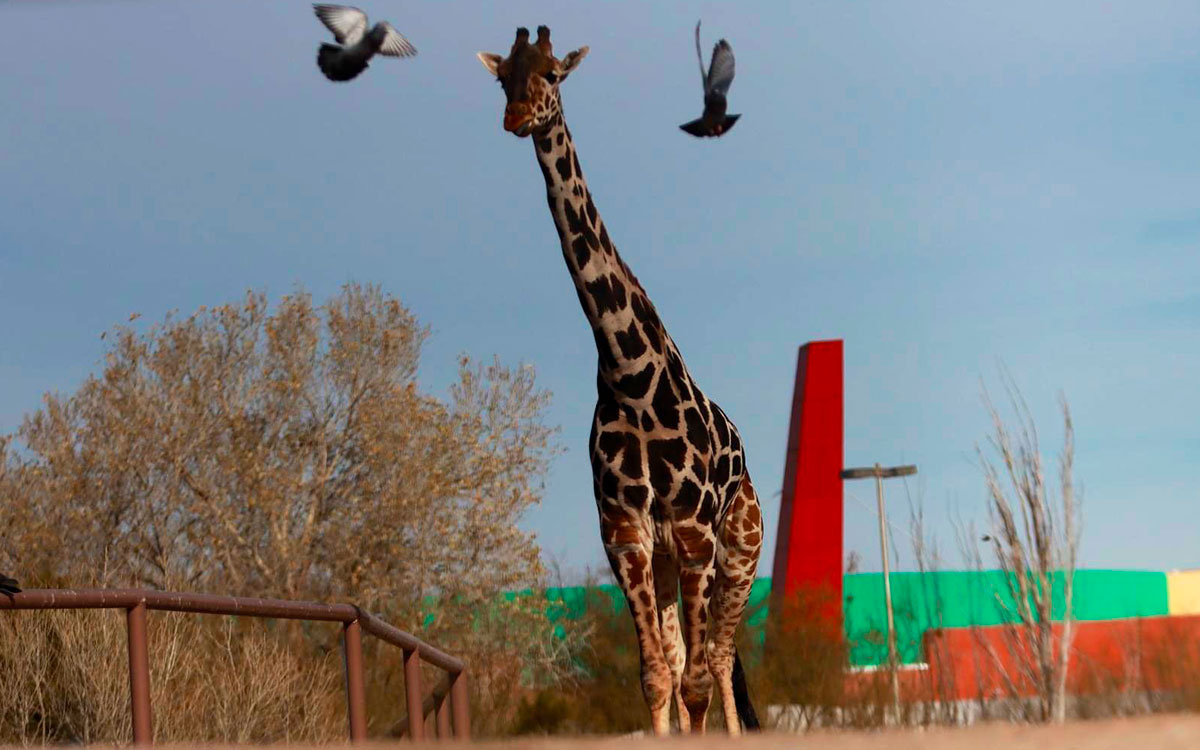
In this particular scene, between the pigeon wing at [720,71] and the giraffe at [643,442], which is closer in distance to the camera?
the giraffe at [643,442]

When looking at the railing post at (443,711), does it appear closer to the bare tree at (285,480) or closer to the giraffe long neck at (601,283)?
the giraffe long neck at (601,283)

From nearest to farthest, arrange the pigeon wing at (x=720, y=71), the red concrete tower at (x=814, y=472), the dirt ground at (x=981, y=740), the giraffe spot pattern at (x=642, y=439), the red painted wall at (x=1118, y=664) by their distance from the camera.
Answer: the dirt ground at (x=981, y=740), the giraffe spot pattern at (x=642, y=439), the pigeon wing at (x=720, y=71), the red painted wall at (x=1118, y=664), the red concrete tower at (x=814, y=472)

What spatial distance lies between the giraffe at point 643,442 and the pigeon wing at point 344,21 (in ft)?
A: 1.60

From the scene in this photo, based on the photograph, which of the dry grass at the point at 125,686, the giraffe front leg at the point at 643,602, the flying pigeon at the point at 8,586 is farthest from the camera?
the dry grass at the point at 125,686

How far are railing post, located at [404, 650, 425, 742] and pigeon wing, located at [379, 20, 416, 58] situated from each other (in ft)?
8.49

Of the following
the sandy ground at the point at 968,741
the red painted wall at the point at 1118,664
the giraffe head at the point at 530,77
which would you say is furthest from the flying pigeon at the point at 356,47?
the red painted wall at the point at 1118,664

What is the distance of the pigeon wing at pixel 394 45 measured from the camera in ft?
15.5

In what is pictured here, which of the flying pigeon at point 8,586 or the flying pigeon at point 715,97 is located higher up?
the flying pigeon at point 715,97

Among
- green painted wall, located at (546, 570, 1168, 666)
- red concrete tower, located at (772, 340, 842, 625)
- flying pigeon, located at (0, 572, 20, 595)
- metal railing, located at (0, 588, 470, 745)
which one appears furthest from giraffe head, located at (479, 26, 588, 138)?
red concrete tower, located at (772, 340, 842, 625)

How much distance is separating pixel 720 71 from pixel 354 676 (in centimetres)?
266

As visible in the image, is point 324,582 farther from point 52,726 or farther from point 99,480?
point 52,726

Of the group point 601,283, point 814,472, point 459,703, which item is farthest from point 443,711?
point 814,472

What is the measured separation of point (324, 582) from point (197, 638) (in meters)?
9.35

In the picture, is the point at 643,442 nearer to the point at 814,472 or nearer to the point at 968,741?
the point at 968,741
